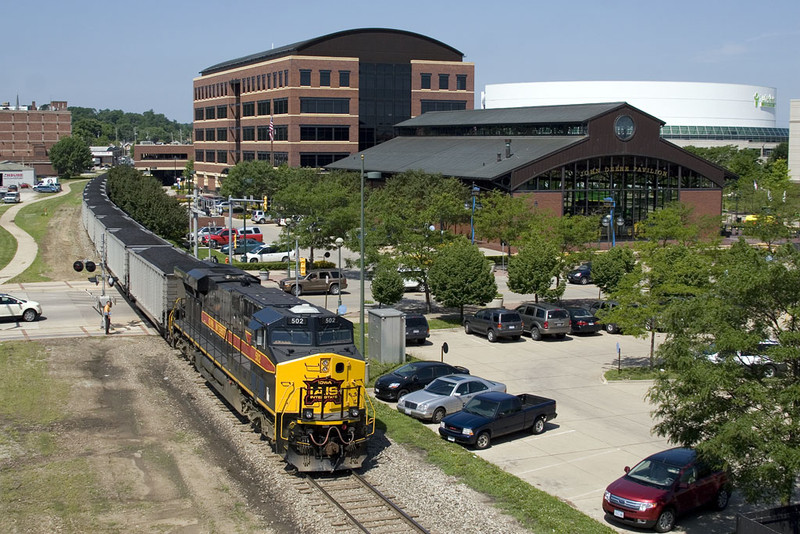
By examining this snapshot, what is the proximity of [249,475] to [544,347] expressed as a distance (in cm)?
2179

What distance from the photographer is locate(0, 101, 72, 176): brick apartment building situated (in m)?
188

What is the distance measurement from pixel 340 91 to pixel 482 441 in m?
91.4

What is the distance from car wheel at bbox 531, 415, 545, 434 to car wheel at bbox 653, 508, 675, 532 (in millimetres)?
7186

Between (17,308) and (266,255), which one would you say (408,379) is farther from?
(266,255)

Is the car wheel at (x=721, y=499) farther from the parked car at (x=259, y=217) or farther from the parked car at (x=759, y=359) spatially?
the parked car at (x=259, y=217)

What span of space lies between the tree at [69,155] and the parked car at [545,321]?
495ft

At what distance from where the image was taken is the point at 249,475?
835 inches

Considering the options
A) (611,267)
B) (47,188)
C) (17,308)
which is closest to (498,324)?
(611,267)

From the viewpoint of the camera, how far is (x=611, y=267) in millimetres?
48375

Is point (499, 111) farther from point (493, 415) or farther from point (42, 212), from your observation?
point (493, 415)

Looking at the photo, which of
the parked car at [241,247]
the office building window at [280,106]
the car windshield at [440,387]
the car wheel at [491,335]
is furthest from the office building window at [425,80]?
the car windshield at [440,387]

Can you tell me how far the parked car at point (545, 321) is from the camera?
135ft

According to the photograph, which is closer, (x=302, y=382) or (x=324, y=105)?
(x=302, y=382)

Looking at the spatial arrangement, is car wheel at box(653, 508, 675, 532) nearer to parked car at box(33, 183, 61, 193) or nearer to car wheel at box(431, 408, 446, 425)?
car wheel at box(431, 408, 446, 425)
